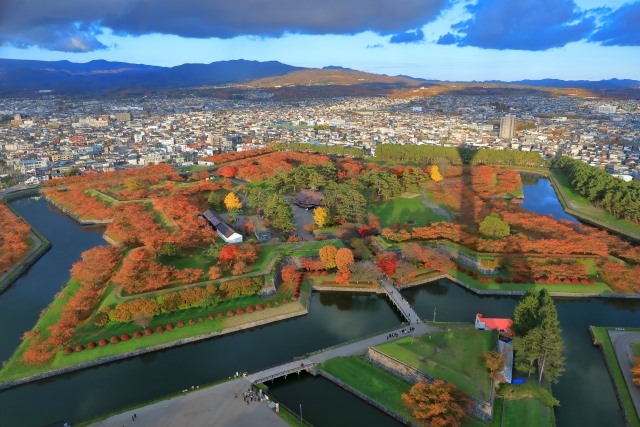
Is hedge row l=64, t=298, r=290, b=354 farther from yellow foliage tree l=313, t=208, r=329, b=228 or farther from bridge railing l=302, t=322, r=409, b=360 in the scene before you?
yellow foliage tree l=313, t=208, r=329, b=228

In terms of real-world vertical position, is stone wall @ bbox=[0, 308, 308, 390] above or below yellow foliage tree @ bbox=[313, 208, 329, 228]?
below

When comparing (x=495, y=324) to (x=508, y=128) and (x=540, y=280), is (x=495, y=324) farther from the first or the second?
(x=508, y=128)

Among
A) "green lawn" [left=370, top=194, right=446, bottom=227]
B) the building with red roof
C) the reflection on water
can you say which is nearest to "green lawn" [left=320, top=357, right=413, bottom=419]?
the building with red roof

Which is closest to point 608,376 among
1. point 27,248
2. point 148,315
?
point 148,315

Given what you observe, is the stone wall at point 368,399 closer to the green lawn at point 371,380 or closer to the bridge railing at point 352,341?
the green lawn at point 371,380

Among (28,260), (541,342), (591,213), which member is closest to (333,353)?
(541,342)

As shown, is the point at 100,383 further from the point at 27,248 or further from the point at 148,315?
the point at 27,248
